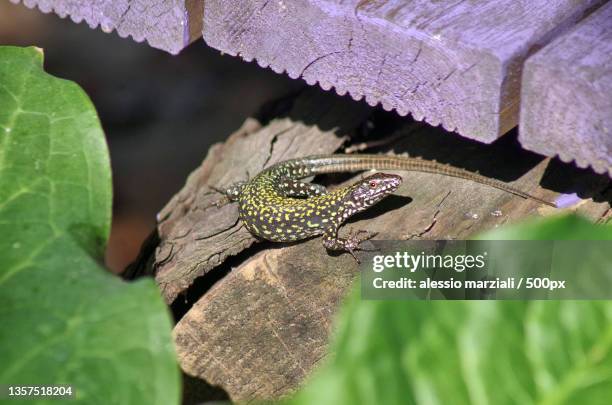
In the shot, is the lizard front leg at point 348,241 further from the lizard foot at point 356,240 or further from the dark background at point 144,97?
the dark background at point 144,97

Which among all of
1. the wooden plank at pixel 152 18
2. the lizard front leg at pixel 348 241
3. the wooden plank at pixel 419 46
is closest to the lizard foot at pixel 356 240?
the lizard front leg at pixel 348 241

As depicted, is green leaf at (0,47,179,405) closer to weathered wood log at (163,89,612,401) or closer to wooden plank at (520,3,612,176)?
weathered wood log at (163,89,612,401)

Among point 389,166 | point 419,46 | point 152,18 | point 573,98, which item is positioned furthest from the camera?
point 389,166

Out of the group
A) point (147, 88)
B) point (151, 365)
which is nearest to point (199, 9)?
point (151, 365)

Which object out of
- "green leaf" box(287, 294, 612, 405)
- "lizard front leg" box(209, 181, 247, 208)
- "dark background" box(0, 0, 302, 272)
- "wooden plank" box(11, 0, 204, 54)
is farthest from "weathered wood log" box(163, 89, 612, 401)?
"dark background" box(0, 0, 302, 272)

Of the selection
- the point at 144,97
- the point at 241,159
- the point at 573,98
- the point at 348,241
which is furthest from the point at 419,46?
the point at 144,97

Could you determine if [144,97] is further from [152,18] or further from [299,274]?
[299,274]
